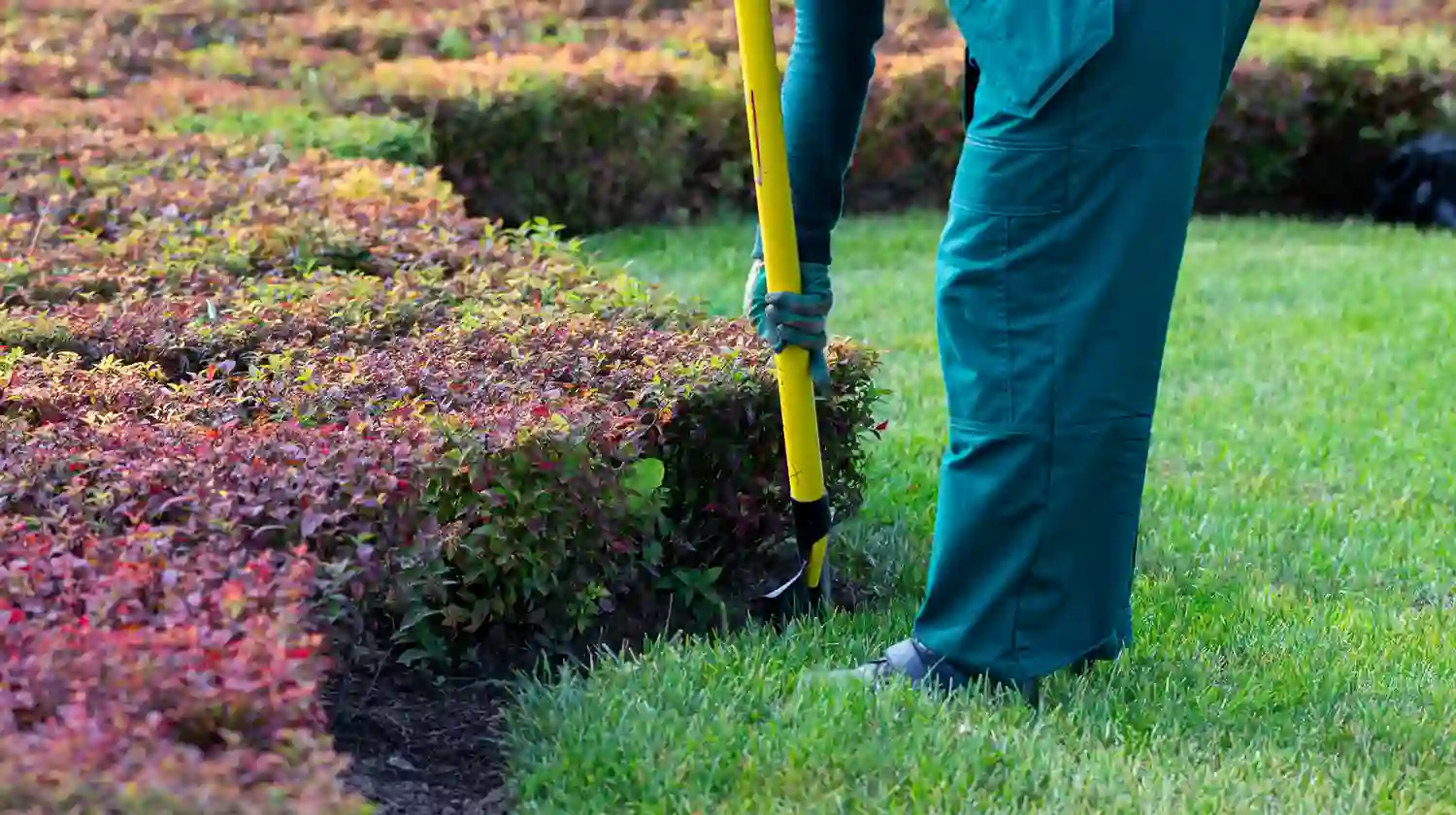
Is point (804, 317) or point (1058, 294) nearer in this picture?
point (1058, 294)

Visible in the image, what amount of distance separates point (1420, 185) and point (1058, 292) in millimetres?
7009

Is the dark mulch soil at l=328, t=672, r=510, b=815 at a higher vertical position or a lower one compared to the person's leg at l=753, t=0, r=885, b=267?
lower

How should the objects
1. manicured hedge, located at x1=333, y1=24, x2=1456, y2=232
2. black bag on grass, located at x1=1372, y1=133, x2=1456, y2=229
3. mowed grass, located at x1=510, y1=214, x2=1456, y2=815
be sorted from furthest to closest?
black bag on grass, located at x1=1372, y1=133, x2=1456, y2=229
manicured hedge, located at x1=333, y1=24, x2=1456, y2=232
mowed grass, located at x1=510, y1=214, x2=1456, y2=815

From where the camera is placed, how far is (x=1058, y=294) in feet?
8.25

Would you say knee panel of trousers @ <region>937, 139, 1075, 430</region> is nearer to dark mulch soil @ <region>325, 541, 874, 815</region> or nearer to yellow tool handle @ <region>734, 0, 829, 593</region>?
yellow tool handle @ <region>734, 0, 829, 593</region>

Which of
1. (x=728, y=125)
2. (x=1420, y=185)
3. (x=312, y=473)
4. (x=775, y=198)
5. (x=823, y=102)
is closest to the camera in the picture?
(x=312, y=473)

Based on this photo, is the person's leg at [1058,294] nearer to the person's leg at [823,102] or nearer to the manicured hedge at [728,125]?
the person's leg at [823,102]

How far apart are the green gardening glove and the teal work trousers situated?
Result: 35cm

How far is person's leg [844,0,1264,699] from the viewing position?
8.12 feet

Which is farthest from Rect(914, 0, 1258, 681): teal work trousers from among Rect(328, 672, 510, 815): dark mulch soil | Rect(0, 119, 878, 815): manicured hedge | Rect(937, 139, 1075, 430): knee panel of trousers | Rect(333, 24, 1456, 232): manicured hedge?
Rect(333, 24, 1456, 232): manicured hedge

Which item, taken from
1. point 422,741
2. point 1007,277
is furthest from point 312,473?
point 1007,277

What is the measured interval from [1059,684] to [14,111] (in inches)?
189

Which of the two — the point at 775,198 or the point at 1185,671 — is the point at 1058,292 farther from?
the point at 1185,671

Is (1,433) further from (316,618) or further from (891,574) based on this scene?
(891,574)
